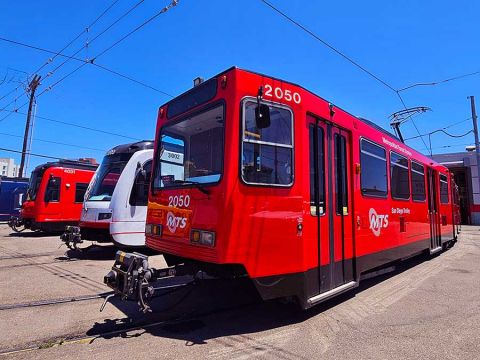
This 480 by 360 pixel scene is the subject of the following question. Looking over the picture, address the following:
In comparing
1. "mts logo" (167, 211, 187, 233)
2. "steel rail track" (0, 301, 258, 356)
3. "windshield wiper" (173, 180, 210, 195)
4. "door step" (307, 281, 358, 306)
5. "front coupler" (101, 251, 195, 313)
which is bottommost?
"steel rail track" (0, 301, 258, 356)

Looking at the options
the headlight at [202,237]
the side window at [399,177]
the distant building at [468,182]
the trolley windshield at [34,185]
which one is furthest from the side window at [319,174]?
the distant building at [468,182]

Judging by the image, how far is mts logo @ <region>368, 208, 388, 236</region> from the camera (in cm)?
643

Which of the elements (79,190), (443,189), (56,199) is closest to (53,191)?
(56,199)

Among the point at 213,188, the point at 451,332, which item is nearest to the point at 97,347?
the point at 213,188

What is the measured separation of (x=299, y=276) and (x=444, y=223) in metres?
9.87

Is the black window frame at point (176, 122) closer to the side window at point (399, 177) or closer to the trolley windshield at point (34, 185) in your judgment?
the side window at point (399, 177)

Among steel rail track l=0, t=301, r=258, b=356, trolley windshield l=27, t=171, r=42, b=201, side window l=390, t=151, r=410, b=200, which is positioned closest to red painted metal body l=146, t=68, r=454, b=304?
steel rail track l=0, t=301, r=258, b=356

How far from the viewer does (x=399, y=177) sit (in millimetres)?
8023

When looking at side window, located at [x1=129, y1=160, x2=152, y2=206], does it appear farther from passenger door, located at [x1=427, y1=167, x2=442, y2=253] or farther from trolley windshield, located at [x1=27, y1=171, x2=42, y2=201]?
trolley windshield, located at [x1=27, y1=171, x2=42, y2=201]

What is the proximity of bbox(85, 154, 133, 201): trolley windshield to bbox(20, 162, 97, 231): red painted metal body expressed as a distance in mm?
5751

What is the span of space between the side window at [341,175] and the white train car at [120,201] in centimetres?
502

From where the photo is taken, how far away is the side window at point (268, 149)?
4.33 metres

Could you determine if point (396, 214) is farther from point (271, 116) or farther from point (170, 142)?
point (170, 142)

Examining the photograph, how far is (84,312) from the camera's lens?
5.25 meters
